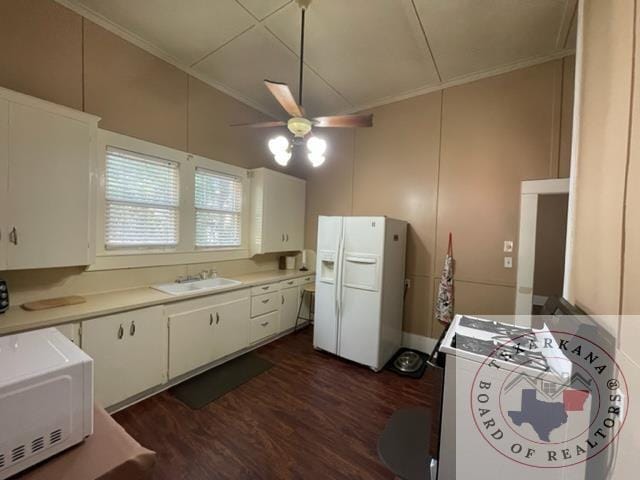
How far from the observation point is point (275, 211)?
12.3 ft

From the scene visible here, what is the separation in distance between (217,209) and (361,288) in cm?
206

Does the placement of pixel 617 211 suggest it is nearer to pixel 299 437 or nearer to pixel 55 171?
pixel 299 437

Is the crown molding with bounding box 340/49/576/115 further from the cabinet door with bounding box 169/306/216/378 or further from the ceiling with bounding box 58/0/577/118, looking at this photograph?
the cabinet door with bounding box 169/306/216/378

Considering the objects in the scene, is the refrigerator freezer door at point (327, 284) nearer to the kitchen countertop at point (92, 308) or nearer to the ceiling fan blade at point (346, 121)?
the kitchen countertop at point (92, 308)

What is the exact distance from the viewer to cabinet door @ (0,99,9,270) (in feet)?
5.43

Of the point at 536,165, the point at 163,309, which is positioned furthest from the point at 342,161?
the point at 163,309

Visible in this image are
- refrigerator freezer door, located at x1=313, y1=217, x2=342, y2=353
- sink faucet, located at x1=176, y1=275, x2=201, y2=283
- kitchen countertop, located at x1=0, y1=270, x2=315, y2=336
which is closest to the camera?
kitchen countertop, located at x1=0, y1=270, x2=315, y2=336

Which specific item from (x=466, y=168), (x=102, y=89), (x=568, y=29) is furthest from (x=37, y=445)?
(x=568, y=29)

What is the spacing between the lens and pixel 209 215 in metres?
3.24

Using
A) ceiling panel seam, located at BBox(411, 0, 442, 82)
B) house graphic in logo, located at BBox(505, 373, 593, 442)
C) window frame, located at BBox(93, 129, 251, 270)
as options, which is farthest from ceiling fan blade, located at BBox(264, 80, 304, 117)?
house graphic in logo, located at BBox(505, 373, 593, 442)

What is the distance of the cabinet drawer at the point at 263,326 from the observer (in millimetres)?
3103

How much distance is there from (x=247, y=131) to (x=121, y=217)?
6.32ft

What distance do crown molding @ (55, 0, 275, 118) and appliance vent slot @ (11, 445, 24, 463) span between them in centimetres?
304

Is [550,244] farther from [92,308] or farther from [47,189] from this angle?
[47,189]
